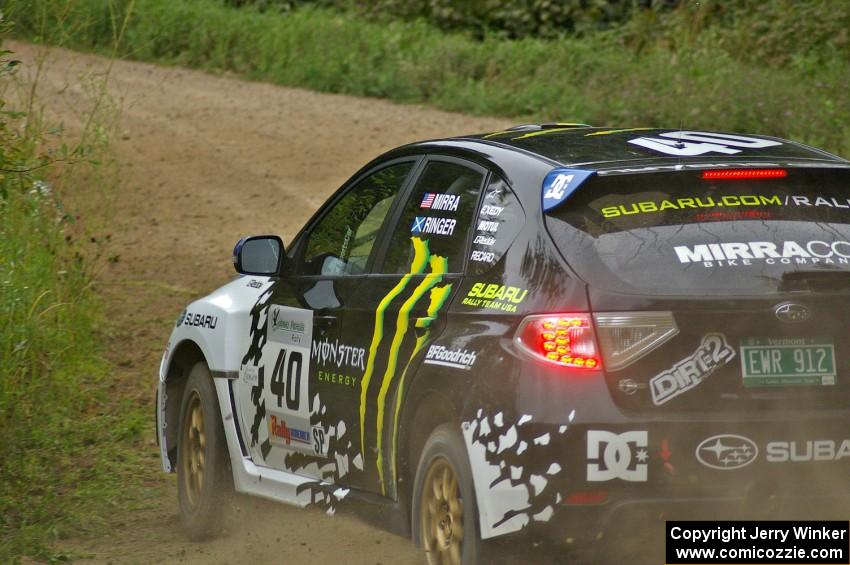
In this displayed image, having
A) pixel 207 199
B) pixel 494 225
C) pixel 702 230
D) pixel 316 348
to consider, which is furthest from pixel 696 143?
pixel 207 199

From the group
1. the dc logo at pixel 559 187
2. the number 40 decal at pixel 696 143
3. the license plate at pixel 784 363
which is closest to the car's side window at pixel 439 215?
the dc logo at pixel 559 187

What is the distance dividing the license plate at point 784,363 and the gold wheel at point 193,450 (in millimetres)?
3142

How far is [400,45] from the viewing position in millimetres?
20250

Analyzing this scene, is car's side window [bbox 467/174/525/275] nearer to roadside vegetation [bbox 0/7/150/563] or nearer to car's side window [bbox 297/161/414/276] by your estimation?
car's side window [bbox 297/161/414/276]

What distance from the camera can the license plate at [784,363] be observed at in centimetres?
431

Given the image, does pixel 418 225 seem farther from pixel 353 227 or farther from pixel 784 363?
pixel 784 363

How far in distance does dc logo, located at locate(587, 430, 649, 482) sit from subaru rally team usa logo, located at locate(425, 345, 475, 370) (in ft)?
1.81

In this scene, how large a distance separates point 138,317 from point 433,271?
20.8ft

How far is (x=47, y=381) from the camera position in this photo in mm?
7836

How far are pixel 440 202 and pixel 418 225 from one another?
0.14m

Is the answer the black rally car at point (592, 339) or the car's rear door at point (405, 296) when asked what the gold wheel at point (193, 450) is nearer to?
the black rally car at point (592, 339)

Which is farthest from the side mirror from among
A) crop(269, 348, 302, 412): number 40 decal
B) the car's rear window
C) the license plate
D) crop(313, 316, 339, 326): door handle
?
the license plate

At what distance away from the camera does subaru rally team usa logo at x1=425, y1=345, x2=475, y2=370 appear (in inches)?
182

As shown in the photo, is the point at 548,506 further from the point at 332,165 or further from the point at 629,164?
the point at 332,165
